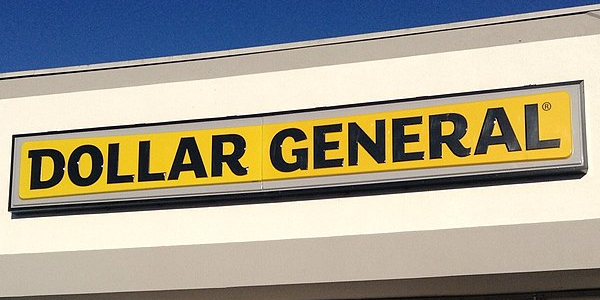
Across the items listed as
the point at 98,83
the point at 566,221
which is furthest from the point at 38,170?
the point at 566,221

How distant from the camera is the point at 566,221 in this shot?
1166cm

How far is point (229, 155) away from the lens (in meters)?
13.2

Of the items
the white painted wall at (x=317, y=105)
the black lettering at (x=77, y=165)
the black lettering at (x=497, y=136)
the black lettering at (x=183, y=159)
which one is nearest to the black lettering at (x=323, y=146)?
the white painted wall at (x=317, y=105)

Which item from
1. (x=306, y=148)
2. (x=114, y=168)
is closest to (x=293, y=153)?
(x=306, y=148)

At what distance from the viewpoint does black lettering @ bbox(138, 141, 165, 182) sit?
13.4 meters

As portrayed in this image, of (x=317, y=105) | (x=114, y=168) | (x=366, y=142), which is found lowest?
(x=114, y=168)

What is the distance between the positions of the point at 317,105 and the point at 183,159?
5.80 ft

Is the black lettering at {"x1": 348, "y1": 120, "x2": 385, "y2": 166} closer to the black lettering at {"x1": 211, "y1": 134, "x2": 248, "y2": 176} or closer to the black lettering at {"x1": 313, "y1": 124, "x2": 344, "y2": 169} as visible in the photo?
the black lettering at {"x1": 313, "y1": 124, "x2": 344, "y2": 169}

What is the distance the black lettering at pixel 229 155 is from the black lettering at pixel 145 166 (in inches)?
27.1

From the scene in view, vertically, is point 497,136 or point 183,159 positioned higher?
point 497,136

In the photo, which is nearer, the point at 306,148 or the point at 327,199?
the point at 327,199

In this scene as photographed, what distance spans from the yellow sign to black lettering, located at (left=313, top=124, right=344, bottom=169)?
0.04ft

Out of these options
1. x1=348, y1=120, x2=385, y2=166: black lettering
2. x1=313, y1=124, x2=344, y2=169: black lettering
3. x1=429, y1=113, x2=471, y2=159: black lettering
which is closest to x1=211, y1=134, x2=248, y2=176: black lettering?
x1=313, y1=124, x2=344, y2=169: black lettering

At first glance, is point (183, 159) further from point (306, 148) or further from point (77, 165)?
point (306, 148)
